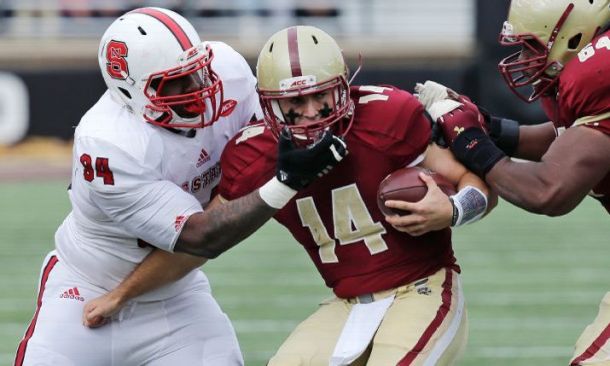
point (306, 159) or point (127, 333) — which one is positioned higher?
point (306, 159)

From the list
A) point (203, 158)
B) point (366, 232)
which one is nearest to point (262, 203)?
point (366, 232)

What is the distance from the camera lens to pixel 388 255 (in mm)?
3486

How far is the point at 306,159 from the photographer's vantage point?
10.6 feet

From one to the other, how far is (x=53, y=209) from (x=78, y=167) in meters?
6.71

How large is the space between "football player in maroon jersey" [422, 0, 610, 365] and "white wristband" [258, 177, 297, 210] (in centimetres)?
51

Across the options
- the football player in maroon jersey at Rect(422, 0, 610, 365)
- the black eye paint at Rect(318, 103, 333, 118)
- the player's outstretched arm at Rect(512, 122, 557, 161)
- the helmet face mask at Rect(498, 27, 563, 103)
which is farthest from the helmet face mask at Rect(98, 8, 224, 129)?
the player's outstretched arm at Rect(512, 122, 557, 161)

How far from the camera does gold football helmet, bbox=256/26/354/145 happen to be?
3369 mm

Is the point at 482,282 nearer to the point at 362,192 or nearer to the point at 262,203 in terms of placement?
the point at 362,192

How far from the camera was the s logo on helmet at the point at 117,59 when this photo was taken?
3676 millimetres

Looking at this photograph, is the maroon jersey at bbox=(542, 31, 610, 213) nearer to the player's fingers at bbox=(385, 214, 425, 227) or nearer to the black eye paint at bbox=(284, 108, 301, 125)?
the player's fingers at bbox=(385, 214, 425, 227)

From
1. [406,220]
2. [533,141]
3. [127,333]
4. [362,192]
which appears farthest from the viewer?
[533,141]

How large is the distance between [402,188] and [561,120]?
548mm

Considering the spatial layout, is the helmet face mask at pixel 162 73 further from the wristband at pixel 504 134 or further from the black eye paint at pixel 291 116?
the wristband at pixel 504 134

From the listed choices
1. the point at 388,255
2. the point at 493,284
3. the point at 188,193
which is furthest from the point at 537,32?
the point at 493,284
